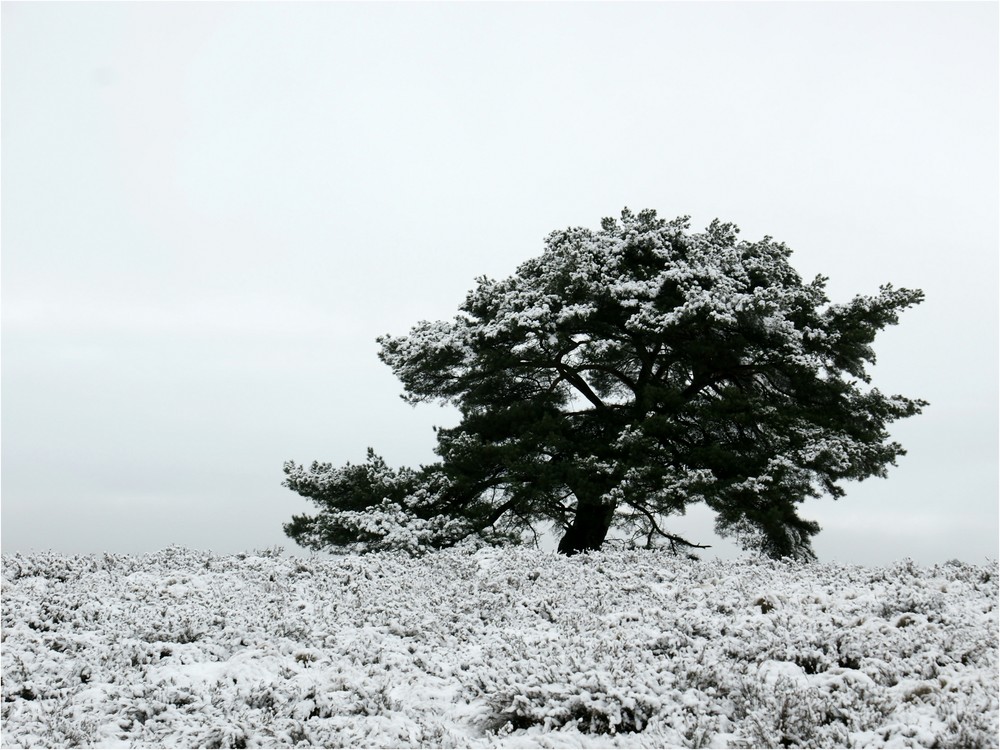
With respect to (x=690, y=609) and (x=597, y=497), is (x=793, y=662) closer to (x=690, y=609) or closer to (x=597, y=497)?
(x=690, y=609)

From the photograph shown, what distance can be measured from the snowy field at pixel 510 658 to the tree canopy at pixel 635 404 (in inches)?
178

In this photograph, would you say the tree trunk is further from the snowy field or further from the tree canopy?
the snowy field

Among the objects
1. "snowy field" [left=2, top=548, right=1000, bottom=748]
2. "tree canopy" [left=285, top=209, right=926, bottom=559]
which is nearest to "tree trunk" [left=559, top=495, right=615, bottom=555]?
"tree canopy" [left=285, top=209, right=926, bottom=559]

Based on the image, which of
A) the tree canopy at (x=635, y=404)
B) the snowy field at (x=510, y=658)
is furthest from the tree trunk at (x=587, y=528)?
the snowy field at (x=510, y=658)

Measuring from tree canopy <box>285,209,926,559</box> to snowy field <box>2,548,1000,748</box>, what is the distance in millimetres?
4525

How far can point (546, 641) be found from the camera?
9.59 meters

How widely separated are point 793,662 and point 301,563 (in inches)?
335

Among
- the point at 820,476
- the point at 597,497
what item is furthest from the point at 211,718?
the point at 820,476

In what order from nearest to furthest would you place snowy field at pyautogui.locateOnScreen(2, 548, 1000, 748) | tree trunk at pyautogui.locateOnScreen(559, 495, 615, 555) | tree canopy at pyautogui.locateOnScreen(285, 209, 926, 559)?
snowy field at pyautogui.locateOnScreen(2, 548, 1000, 748), tree canopy at pyautogui.locateOnScreen(285, 209, 926, 559), tree trunk at pyautogui.locateOnScreen(559, 495, 615, 555)

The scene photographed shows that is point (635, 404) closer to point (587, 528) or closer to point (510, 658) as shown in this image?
point (587, 528)

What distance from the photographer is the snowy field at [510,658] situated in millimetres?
7348

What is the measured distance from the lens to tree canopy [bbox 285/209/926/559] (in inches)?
696

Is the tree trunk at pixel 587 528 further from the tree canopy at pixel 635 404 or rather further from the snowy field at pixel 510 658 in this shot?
the snowy field at pixel 510 658

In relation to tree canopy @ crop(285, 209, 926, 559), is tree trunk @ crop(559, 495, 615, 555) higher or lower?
lower
